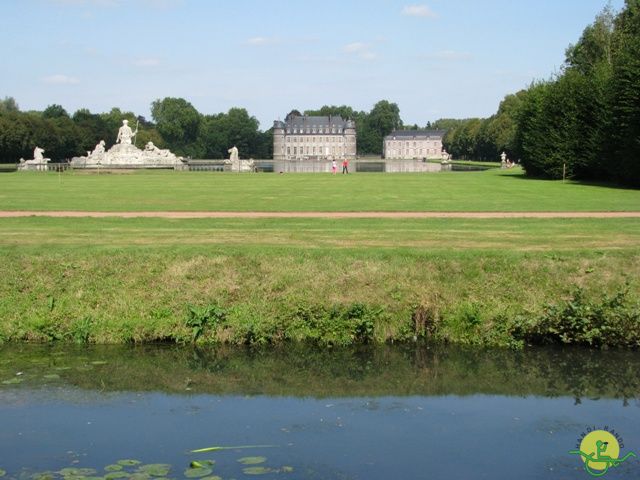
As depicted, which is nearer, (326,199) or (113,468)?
(113,468)

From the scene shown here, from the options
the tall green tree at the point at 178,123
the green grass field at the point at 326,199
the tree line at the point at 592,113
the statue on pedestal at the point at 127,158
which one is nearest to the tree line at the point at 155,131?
the tall green tree at the point at 178,123

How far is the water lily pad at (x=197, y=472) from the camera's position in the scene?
8469 mm

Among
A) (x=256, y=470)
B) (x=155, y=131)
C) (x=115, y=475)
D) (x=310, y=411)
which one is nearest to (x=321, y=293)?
(x=310, y=411)

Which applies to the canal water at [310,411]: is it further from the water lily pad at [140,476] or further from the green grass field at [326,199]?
the green grass field at [326,199]

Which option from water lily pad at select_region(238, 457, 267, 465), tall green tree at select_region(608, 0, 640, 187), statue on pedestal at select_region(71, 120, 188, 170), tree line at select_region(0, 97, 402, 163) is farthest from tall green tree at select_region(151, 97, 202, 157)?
water lily pad at select_region(238, 457, 267, 465)

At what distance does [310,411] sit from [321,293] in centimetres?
444

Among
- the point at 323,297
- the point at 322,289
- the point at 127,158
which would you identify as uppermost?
the point at 127,158

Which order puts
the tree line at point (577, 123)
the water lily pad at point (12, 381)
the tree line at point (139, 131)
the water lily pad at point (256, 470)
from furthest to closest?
the tree line at point (139, 131), the tree line at point (577, 123), the water lily pad at point (12, 381), the water lily pad at point (256, 470)

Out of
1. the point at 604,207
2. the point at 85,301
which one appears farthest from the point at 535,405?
the point at 604,207

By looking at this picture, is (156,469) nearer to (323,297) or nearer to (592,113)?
(323,297)

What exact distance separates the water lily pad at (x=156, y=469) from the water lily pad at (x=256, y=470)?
0.84 metres

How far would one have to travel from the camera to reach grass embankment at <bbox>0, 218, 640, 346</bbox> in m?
14.5

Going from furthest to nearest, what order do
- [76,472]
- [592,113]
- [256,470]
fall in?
[592,113], [256,470], [76,472]

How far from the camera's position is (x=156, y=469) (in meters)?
8.64
